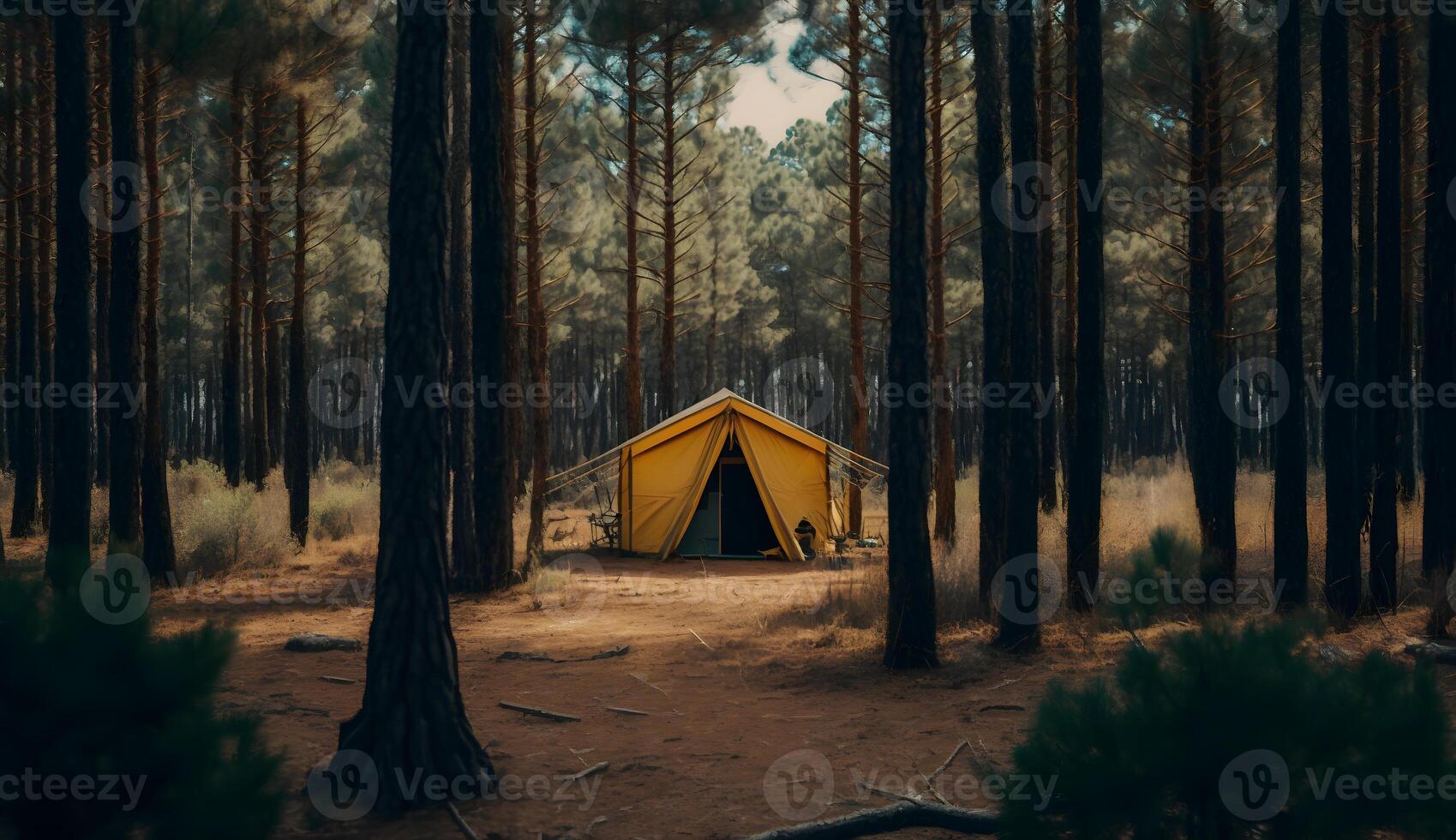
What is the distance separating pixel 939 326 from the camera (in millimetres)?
16297

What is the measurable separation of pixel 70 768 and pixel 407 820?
1.77 meters

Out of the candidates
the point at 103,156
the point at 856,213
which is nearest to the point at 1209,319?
the point at 856,213

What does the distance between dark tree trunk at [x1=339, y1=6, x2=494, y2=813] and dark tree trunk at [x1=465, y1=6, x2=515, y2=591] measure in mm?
6678

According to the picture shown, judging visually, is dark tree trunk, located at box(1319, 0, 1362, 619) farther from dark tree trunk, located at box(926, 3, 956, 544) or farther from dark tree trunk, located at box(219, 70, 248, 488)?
dark tree trunk, located at box(219, 70, 248, 488)

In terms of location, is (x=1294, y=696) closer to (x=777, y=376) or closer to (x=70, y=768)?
(x=70, y=768)

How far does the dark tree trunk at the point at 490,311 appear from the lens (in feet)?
38.7

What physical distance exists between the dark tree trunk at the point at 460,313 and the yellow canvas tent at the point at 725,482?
4331mm

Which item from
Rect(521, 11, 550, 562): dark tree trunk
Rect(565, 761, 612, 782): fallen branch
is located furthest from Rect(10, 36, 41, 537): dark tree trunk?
Rect(565, 761, 612, 782): fallen branch

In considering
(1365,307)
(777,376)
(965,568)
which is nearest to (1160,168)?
(1365,307)

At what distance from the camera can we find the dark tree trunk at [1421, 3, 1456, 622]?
8648 millimetres

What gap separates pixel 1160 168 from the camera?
18.9 m

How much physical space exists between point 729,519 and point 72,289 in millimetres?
10382

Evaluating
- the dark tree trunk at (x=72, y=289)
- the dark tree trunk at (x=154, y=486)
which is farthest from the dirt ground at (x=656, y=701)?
the dark tree trunk at (x=72, y=289)

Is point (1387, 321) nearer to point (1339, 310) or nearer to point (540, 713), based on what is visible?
point (1339, 310)
